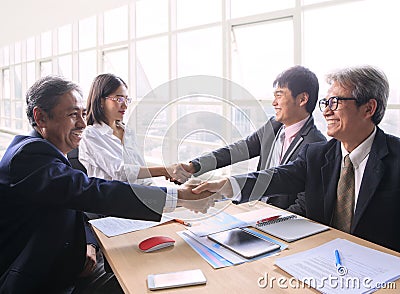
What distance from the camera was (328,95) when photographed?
5.43 feet

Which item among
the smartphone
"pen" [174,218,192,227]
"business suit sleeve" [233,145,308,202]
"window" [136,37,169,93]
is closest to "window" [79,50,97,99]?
"window" [136,37,169,93]

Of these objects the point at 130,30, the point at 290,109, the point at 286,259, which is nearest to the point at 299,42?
the point at 290,109

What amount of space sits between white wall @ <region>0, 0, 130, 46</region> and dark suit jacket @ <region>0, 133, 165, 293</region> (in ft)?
1.31

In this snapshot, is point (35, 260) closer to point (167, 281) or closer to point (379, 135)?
point (167, 281)

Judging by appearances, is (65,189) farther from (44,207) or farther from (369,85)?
(369,85)

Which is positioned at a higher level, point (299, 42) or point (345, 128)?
point (299, 42)

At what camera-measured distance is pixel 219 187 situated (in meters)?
1.52

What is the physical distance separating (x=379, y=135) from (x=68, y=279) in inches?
55.4

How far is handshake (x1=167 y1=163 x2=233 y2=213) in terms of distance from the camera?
1397 mm

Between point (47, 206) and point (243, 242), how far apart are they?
2.26 ft

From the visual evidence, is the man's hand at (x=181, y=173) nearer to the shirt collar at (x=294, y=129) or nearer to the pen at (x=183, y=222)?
the pen at (x=183, y=222)

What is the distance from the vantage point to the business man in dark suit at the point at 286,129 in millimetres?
2049

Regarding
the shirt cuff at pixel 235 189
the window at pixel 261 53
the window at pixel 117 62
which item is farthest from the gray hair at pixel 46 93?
the window at pixel 117 62

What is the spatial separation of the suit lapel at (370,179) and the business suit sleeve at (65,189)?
2.67 feet
